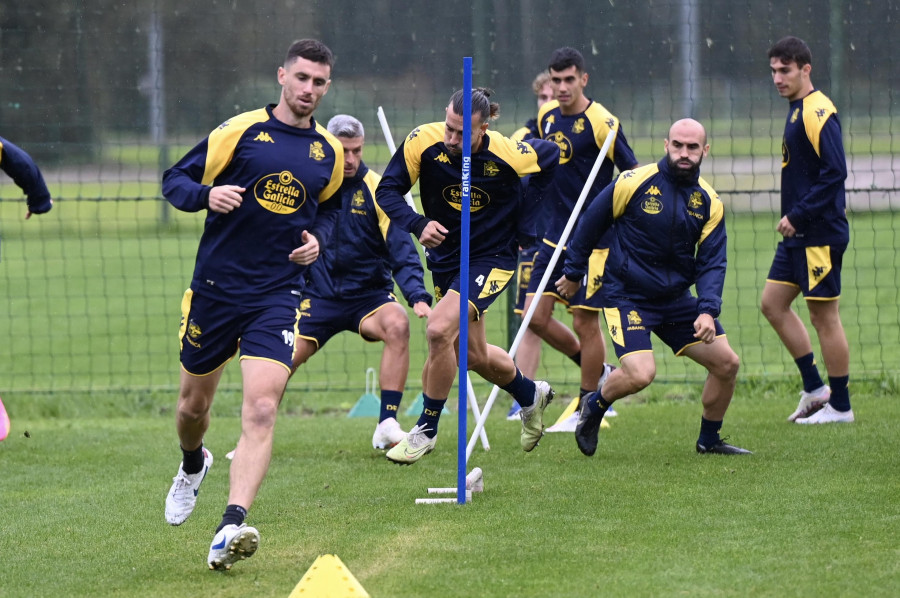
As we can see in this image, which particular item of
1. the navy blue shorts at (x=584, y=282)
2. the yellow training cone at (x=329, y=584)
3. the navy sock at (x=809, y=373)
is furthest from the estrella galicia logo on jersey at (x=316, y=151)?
the navy sock at (x=809, y=373)

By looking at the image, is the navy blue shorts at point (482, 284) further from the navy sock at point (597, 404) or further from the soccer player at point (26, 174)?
the soccer player at point (26, 174)

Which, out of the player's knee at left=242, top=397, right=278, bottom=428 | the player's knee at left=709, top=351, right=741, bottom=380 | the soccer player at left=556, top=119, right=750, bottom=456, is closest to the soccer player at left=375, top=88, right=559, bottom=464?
the soccer player at left=556, top=119, right=750, bottom=456

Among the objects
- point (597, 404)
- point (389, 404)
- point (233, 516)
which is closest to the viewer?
point (233, 516)

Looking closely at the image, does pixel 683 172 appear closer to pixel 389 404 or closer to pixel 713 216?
pixel 713 216

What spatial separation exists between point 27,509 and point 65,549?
979 mm

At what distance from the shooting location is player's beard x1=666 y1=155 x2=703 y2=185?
268 inches

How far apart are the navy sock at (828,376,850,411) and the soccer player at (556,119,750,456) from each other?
130 centimetres

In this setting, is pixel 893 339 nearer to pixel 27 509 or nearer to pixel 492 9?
pixel 492 9

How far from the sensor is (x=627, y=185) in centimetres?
693

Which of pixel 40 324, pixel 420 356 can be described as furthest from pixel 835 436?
pixel 40 324

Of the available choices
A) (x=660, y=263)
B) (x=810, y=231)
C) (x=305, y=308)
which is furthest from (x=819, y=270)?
(x=305, y=308)

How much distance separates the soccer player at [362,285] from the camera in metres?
7.78

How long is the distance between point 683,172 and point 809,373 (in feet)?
7.10

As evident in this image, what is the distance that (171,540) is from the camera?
5.65 metres
